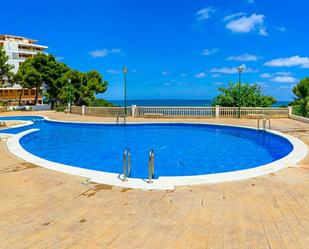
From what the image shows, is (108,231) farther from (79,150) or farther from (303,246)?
(79,150)

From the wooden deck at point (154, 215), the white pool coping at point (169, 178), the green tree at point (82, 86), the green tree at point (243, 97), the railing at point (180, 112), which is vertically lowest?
the wooden deck at point (154, 215)

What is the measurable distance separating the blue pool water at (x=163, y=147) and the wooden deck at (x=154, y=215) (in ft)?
8.12

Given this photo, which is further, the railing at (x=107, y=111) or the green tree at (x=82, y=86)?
the green tree at (x=82, y=86)

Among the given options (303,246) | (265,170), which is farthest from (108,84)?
(303,246)

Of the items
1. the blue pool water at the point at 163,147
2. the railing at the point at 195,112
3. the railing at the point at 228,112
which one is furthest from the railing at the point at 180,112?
the blue pool water at the point at 163,147

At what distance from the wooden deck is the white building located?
Result: 188 ft

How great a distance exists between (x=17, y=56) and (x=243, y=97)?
52.9 m

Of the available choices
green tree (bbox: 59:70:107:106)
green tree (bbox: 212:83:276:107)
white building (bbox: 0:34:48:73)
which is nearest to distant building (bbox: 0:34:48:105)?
white building (bbox: 0:34:48:73)

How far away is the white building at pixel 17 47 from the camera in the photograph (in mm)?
52625

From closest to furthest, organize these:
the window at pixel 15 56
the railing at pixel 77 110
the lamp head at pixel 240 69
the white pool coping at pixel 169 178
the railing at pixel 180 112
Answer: the white pool coping at pixel 169 178, the lamp head at pixel 240 69, the railing at pixel 180 112, the railing at pixel 77 110, the window at pixel 15 56

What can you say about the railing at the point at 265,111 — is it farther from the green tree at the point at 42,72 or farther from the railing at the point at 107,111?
the green tree at the point at 42,72

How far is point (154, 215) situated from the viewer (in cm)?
375

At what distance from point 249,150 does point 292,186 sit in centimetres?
536

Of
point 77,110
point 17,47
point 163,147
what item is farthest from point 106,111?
point 17,47
